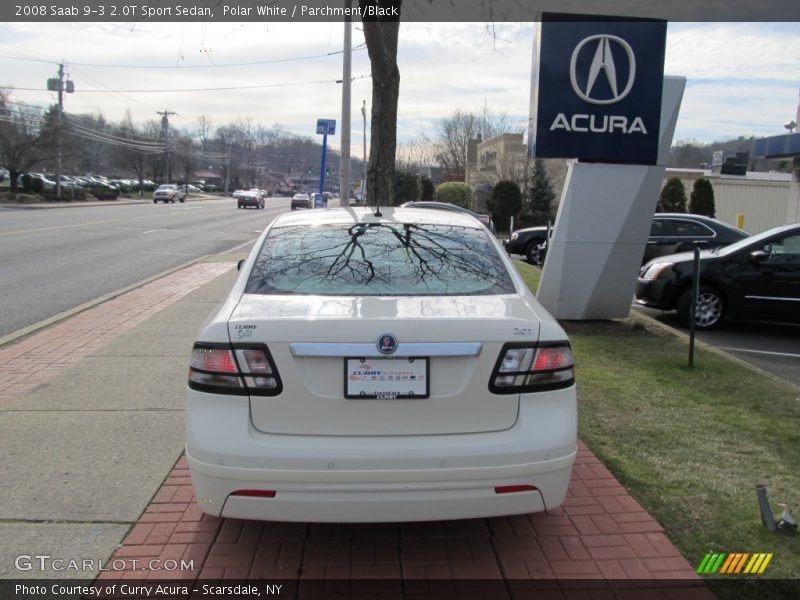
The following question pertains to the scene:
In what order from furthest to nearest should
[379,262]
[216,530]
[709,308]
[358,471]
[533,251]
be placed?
[533,251]
[709,308]
[379,262]
[216,530]
[358,471]

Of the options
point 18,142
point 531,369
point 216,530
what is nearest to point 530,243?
point 531,369

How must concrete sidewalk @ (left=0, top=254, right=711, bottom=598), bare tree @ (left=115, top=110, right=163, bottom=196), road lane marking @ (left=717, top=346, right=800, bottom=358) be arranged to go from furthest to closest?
bare tree @ (left=115, top=110, right=163, bottom=196)
road lane marking @ (left=717, top=346, right=800, bottom=358)
concrete sidewalk @ (left=0, top=254, right=711, bottom=598)

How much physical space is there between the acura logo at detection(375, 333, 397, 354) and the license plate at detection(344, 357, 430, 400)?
38 mm

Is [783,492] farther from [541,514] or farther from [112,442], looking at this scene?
[112,442]

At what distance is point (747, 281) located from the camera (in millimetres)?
8984

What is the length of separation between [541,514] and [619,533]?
1.37 ft

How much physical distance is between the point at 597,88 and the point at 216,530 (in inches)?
273

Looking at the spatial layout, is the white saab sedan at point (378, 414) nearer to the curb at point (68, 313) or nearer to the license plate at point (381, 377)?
the license plate at point (381, 377)

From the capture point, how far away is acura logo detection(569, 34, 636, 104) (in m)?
8.12

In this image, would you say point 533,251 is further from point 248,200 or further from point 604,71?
point 248,200

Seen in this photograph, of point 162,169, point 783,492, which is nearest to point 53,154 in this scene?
point 162,169

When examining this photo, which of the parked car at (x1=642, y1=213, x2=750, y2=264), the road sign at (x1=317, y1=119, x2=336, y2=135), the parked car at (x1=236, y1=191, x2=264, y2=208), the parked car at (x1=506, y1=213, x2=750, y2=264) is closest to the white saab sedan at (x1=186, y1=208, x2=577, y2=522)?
the parked car at (x1=506, y1=213, x2=750, y2=264)

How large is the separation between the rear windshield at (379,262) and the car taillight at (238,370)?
514mm

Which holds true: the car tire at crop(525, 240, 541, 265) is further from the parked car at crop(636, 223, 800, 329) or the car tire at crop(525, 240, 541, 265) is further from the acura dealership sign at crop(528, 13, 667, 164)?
the acura dealership sign at crop(528, 13, 667, 164)
